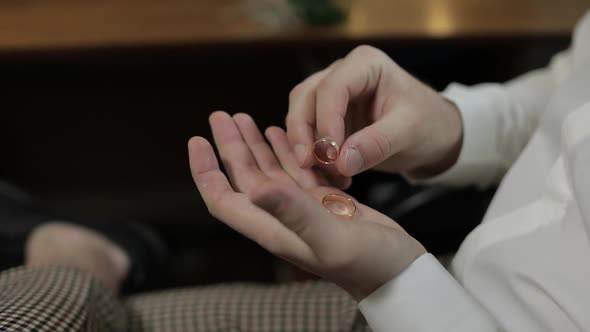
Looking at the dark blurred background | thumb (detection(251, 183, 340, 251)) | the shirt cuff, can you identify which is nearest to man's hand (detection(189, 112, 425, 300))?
thumb (detection(251, 183, 340, 251))

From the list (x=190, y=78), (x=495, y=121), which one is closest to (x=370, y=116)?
(x=495, y=121)

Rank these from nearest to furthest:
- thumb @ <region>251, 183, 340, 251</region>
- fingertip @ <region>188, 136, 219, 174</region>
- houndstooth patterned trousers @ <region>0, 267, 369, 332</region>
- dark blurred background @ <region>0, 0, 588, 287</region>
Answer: thumb @ <region>251, 183, 340, 251</region> < fingertip @ <region>188, 136, 219, 174</region> < houndstooth patterned trousers @ <region>0, 267, 369, 332</region> < dark blurred background @ <region>0, 0, 588, 287</region>

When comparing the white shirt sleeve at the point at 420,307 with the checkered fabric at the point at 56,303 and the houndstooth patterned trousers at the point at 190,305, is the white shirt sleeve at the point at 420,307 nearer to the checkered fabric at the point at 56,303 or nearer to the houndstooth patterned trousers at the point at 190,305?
the houndstooth patterned trousers at the point at 190,305

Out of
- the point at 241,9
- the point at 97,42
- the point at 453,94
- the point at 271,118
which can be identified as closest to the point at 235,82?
the point at 271,118

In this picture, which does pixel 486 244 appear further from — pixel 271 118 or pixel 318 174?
pixel 271 118

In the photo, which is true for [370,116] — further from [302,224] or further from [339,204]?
[302,224]

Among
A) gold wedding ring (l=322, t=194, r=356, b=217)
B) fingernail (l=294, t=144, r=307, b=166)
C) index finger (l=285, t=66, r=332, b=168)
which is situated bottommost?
gold wedding ring (l=322, t=194, r=356, b=217)

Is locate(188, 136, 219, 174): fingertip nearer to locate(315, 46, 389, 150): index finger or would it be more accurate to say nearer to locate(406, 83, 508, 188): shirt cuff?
locate(315, 46, 389, 150): index finger
